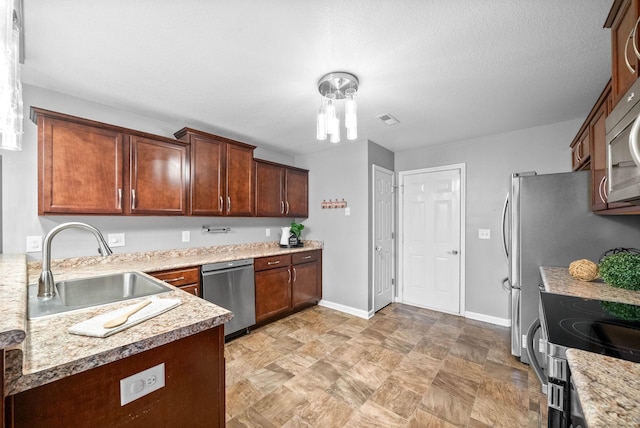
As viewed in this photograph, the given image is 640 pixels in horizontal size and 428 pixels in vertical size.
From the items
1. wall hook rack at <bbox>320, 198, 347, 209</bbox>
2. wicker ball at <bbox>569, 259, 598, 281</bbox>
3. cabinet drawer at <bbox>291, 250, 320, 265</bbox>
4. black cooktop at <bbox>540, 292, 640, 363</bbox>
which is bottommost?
cabinet drawer at <bbox>291, 250, 320, 265</bbox>

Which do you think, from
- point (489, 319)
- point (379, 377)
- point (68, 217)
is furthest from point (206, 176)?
point (489, 319)

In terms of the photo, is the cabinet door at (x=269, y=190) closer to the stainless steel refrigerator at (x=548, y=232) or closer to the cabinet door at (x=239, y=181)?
the cabinet door at (x=239, y=181)

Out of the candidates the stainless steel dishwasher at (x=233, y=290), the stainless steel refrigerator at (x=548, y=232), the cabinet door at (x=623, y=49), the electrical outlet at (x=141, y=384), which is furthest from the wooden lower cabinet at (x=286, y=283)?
the cabinet door at (x=623, y=49)

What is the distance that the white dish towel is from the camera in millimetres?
882

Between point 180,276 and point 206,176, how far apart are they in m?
1.08

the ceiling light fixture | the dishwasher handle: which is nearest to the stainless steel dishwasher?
the dishwasher handle

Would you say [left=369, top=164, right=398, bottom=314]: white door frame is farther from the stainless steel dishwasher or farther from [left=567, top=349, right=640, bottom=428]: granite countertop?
[left=567, top=349, right=640, bottom=428]: granite countertop

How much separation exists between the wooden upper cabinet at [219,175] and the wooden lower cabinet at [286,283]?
74cm

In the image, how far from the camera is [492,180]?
10.7ft

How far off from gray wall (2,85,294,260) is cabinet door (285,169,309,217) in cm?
120

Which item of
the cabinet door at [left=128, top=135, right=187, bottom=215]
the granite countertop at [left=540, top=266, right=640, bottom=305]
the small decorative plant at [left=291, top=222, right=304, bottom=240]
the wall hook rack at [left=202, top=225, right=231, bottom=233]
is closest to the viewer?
the granite countertop at [left=540, top=266, right=640, bottom=305]

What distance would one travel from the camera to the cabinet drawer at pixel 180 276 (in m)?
2.27

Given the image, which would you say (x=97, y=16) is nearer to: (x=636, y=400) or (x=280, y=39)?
(x=280, y=39)

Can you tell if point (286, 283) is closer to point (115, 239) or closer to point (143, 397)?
point (115, 239)
